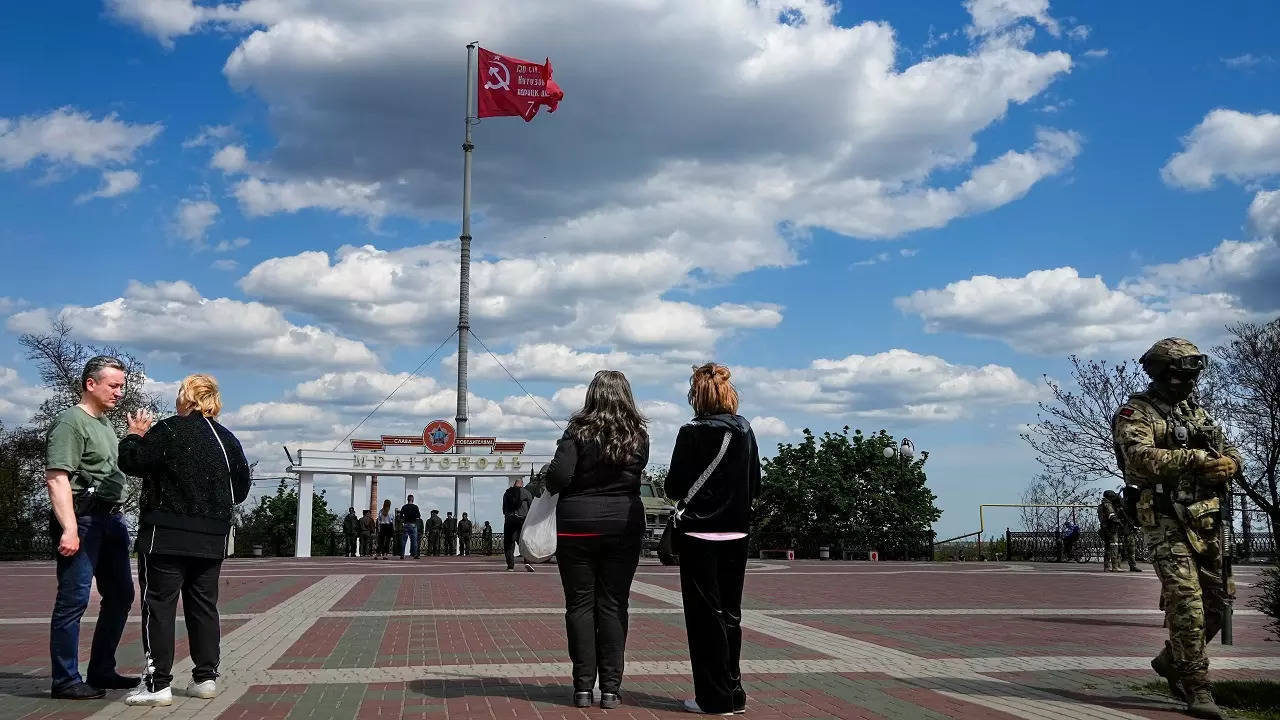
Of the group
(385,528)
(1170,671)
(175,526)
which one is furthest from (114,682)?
(385,528)

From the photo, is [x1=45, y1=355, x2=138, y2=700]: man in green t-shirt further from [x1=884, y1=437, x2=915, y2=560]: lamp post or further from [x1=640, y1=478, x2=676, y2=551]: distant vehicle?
[x1=884, y1=437, x2=915, y2=560]: lamp post

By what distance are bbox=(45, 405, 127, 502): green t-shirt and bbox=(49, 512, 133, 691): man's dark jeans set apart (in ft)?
0.59

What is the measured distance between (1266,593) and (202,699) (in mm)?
6102

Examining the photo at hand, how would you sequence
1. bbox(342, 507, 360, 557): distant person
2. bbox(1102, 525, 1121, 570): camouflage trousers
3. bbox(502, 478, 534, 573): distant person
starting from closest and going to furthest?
bbox(502, 478, 534, 573): distant person → bbox(1102, 525, 1121, 570): camouflage trousers → bbox(342, 507, 360, 557): distant person

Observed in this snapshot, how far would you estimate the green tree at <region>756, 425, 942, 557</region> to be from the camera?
114 feet

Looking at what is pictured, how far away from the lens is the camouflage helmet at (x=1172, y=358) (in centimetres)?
611

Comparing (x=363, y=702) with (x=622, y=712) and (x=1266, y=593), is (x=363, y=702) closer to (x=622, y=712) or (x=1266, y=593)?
(x=622, y=712)

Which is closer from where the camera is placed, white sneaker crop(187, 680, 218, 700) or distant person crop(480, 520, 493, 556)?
white sneaker crop(187, 680, 218, 700)

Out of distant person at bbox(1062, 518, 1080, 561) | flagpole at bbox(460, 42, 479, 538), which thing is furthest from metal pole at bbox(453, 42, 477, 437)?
distant person at bbox(1062, 518, 1080, 561)

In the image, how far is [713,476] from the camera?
591 cm

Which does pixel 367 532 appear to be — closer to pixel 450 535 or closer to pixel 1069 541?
pixel 450 535

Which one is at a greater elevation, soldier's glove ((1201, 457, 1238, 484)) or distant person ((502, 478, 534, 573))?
soldier's glove ((1201, 457, 1238, 484))

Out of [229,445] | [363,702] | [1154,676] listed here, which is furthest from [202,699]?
[1154,676]

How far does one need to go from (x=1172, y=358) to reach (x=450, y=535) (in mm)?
31006
